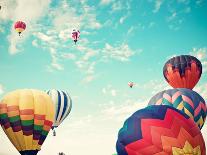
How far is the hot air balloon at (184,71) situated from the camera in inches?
1025

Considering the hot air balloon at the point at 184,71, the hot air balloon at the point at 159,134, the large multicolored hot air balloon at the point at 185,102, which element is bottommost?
the hot air balloon at the point at 159,134

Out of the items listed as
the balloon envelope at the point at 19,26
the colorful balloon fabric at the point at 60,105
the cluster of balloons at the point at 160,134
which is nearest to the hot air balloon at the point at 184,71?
the colorful balloon fabric at the point at 60,105

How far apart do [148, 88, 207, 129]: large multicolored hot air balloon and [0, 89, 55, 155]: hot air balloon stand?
24.3 ft

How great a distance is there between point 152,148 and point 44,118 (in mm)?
11117

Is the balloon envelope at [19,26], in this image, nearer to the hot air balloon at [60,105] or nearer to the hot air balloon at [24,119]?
the hot air balloon at [60,105]

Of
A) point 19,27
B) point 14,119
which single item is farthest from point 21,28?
point 14,119

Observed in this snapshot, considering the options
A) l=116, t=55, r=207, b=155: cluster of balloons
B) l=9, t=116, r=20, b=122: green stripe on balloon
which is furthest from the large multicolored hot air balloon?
l=9, t=116, r=20, b=122: green stripe on balloon

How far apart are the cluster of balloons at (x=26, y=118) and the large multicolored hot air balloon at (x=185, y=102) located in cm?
724

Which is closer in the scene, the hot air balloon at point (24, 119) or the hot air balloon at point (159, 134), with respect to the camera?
the hot air balloon at point (159, 134)

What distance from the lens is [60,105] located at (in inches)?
1121

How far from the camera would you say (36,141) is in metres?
21.4

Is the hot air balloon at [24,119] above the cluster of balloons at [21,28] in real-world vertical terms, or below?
below

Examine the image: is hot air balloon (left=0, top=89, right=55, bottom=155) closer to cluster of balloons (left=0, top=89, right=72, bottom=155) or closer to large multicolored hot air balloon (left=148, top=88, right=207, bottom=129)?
cluster of balloons (left=0, top=89, right=72, bottom=155)

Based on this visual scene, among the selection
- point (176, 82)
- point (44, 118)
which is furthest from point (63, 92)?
point (176, 82)
